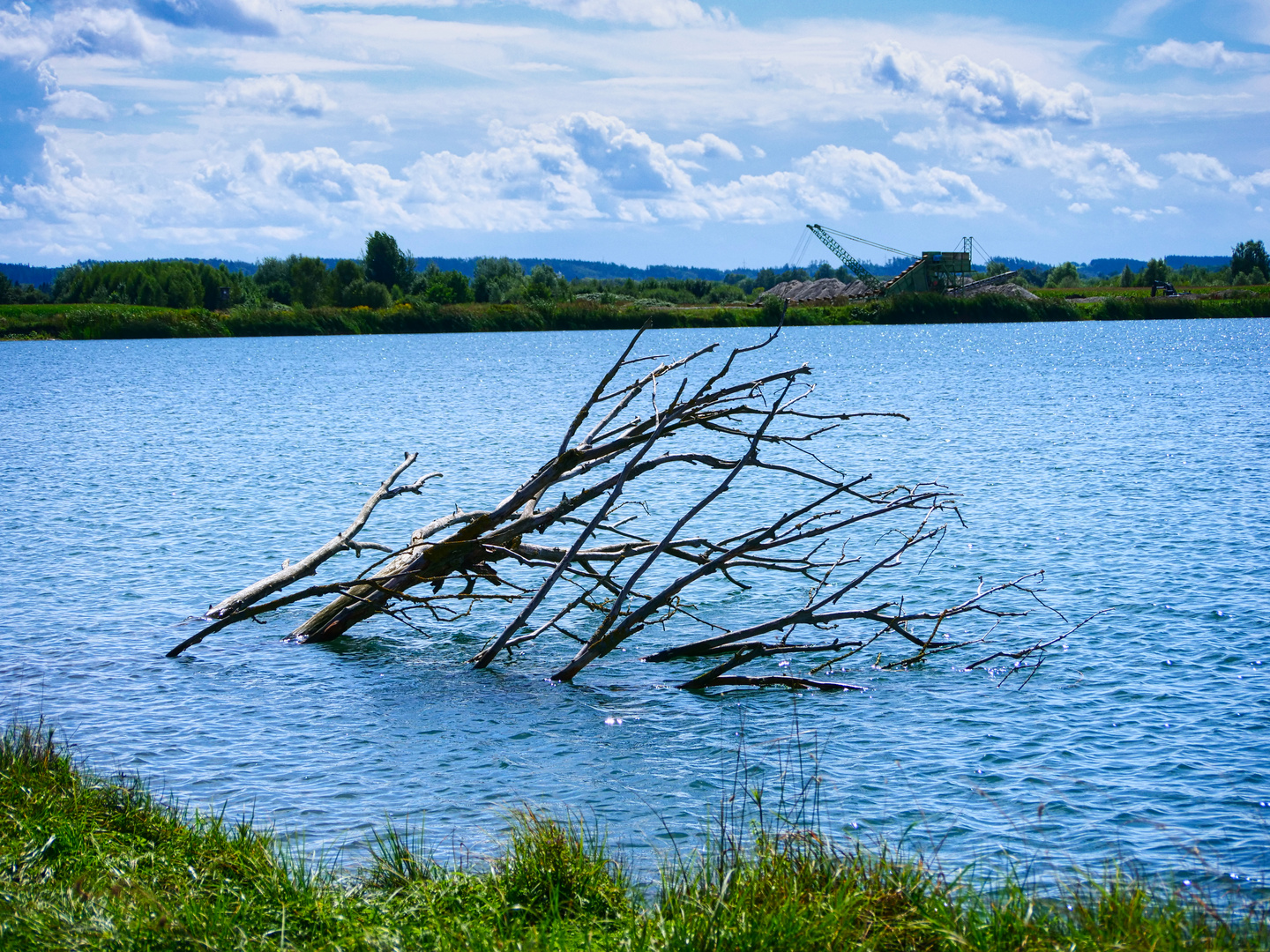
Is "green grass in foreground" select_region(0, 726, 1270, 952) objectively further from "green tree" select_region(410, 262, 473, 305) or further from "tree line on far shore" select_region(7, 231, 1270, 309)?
"green tree" select_region(410, 262, 473, 305)

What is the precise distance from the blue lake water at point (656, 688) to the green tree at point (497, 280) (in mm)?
114401

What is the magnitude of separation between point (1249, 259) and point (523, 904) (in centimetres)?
19746

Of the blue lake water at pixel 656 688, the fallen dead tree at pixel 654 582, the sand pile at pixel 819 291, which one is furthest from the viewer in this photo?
the sand pile at pixel 819 291

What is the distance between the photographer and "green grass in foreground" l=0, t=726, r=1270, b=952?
4.98 meters

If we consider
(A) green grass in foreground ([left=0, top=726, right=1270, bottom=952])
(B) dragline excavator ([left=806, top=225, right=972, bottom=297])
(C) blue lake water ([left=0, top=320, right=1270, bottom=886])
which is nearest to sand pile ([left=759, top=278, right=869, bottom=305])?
(B) dragline excavator ([left=806, top=225, right=972, bottom=297])

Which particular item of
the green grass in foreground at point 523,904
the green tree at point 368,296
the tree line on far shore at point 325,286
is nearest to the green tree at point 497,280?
the tree line on far shore at point 325,286

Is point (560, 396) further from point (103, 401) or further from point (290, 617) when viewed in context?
point (290, 617)

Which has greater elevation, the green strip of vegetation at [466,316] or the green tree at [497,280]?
the green tree at [497,280]

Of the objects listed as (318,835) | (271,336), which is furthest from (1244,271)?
(318,835)

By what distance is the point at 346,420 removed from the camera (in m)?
42.5

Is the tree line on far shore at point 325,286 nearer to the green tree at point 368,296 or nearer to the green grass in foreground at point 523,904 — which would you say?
the green tree at point 368,296

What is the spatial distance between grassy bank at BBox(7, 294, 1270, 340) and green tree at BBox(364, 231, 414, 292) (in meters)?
15.9

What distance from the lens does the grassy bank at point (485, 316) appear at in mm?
124938

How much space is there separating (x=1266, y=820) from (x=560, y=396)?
45725mm
